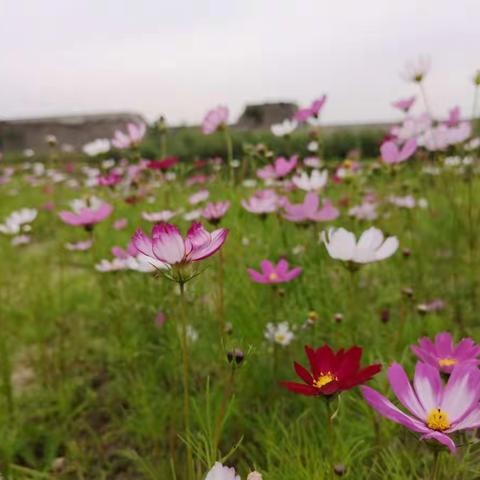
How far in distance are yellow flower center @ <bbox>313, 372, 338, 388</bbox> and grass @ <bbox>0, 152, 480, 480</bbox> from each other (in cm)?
12

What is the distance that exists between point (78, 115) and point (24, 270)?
33.8ft

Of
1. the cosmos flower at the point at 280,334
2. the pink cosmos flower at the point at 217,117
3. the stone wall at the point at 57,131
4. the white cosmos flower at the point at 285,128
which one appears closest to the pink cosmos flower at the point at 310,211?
the cosmos flower at the point at 280,334

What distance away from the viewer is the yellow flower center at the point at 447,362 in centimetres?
61

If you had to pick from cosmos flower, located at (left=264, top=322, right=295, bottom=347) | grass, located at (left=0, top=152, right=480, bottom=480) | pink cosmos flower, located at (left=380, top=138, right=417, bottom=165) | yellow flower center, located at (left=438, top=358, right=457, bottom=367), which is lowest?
grass, located at (left=0, top=152, right=480, bottom=480)

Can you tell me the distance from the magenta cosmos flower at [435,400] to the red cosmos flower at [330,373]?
0.09ft

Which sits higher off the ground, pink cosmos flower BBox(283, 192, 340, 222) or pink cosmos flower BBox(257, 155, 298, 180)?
pink cosmos flower BBox(257, 155, 298, 180)

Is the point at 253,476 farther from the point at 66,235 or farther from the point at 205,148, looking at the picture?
the point at 205,148

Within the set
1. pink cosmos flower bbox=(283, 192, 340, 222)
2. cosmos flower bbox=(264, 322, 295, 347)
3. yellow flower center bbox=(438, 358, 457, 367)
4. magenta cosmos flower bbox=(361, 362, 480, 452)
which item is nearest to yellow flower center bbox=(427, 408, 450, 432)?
magenta cosmos flower bbox=(361, 362, 480, 452)

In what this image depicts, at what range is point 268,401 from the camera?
39.4 inches

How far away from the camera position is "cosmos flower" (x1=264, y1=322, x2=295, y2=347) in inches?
39.4

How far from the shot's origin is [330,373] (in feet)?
1.67

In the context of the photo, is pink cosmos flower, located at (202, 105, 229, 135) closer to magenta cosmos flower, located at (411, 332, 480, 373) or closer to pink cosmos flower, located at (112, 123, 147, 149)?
pink cosmos flower, located at (112, 123, 147, 149)

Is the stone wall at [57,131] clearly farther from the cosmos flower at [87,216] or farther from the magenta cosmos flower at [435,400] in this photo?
Result: the magenta cosmos flower at [435,400]

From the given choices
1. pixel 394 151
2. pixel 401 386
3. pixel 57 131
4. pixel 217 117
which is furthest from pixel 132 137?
pixel 57 131
